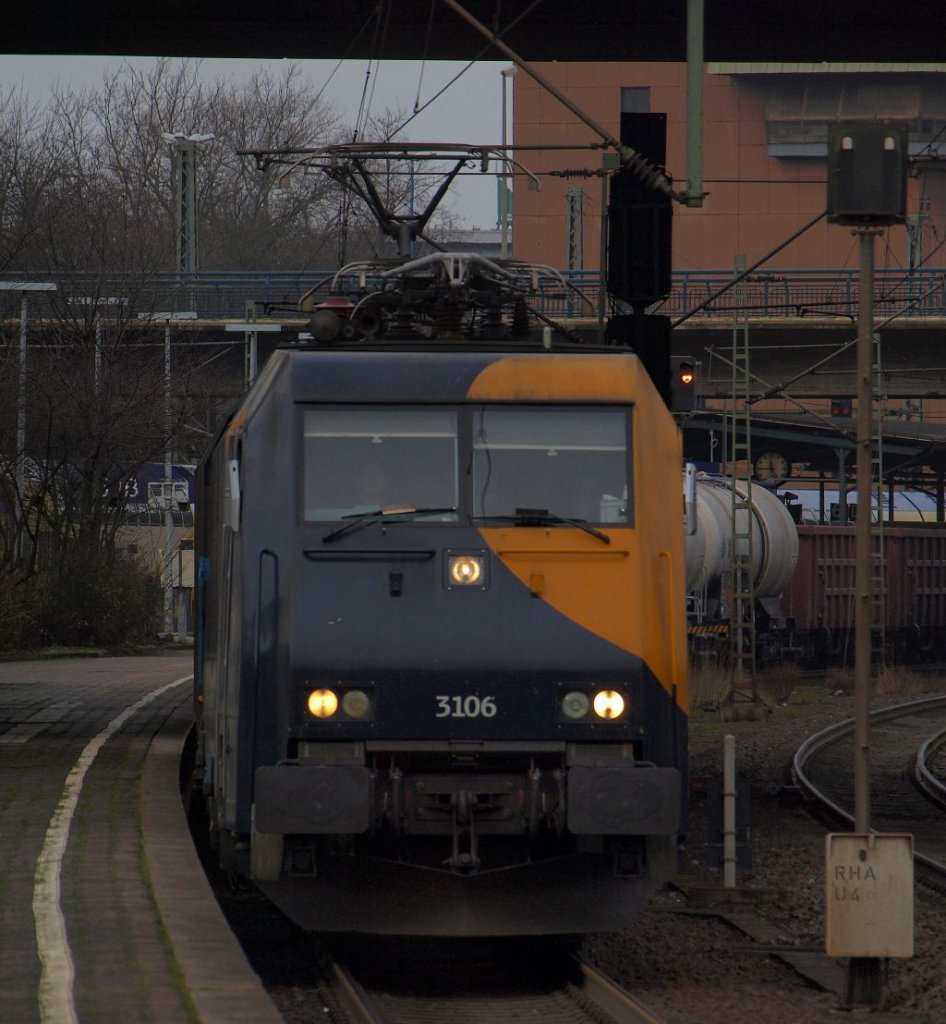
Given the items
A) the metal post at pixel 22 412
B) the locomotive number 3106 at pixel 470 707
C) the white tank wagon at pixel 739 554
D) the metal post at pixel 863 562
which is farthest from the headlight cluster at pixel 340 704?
the white tank wagon at pixel 739 554

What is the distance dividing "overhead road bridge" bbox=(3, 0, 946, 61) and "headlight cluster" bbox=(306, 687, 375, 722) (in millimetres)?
10064

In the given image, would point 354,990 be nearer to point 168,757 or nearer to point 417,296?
point 417,296

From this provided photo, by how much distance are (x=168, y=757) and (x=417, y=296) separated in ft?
18.4

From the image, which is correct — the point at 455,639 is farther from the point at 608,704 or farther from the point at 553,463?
the point at 553,463

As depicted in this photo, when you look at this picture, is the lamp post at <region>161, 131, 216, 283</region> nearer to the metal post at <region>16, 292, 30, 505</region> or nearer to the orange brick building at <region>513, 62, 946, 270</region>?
the metal post at <region>16, 292, 30, 505</region>

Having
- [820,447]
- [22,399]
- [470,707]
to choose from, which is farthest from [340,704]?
[820,447]

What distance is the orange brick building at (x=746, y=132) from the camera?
68.4m

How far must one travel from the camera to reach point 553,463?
877cm

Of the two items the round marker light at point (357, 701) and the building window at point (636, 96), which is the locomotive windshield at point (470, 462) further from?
the building window at point (636, 96)

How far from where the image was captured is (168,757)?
14188mm

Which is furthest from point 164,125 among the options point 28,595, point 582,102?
point 28,595

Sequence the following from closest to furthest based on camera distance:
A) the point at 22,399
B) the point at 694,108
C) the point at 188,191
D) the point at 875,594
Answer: the point at 694,108
the point at 22,399
the point at 875,594
the point at 188,191

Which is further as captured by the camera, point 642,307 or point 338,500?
point 642,307

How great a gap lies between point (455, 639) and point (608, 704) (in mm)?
778
